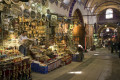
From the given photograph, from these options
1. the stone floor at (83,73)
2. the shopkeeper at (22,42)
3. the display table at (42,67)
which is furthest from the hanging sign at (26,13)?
the stone floor at (83,73)

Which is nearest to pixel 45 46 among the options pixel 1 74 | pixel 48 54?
pixel 48 54

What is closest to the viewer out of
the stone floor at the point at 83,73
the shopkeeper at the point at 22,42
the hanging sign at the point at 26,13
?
the stone floor at the point at 83,73

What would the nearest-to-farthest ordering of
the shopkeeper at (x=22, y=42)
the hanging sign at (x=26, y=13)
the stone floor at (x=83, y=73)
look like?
the stone floor at (x=83, y=73), the shopkeeper at (x=22, y=42), the hanging sign at (x=26, y=13)

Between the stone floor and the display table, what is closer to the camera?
the stone floor

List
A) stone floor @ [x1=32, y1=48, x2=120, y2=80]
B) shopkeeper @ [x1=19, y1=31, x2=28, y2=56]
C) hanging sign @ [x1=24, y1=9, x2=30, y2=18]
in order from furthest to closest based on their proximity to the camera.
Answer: hanging sign @ [x1=24, y1=9, x2=30, y2=18] → shopkeeper @ [x1=19, y1=31, x2=28, y2=56] → stone floor @ [x1=32, y1=48, x2=120, y2=80]

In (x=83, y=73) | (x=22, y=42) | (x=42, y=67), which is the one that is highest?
(x=22, y=42)

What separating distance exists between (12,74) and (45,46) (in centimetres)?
423

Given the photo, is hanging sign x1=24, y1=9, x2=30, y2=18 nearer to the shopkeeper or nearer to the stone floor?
the shopkeeper

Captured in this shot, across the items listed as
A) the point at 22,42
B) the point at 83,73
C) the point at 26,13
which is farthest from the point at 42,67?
the point at 26,13

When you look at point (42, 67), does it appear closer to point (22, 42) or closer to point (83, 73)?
point (22, 42)

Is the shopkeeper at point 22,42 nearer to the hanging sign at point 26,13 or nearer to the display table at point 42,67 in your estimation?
the display table at point 42,67

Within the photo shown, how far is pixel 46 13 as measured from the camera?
878cm

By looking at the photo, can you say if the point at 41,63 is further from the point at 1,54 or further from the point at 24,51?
the point at 1,54

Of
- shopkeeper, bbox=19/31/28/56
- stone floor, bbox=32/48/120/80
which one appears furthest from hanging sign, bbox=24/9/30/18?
stone floor, bbox=32/48/120/80
